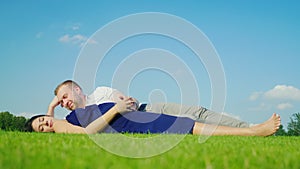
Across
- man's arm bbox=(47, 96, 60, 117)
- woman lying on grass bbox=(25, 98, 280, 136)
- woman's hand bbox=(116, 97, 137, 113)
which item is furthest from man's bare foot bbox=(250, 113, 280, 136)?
man's arm bbox=(47, 96, 60, 117)

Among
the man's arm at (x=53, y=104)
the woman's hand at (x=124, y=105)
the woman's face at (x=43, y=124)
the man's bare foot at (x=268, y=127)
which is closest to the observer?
the woman's hand at (x=124, y=105)

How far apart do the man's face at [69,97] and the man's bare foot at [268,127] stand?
362cm

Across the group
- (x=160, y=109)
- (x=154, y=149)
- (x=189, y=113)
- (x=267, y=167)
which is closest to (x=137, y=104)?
(x=160, y=109)

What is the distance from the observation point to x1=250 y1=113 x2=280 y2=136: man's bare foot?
6959 mm

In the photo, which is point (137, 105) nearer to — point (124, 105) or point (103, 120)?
point (124, 105)

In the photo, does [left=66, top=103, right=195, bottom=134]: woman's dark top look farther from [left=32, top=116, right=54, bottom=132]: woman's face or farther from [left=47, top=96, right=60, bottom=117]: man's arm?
[left=47, top=96, right=60, bottom=117]: man's arm

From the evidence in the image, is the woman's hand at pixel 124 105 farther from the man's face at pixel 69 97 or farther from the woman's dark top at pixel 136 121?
the man's face at pixel 69 97

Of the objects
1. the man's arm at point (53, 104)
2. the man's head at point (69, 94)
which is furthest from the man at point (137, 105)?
the man's arm at point (53, 104)

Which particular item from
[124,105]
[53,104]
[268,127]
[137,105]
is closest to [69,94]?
[53,104]

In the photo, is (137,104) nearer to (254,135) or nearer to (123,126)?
(123,126)

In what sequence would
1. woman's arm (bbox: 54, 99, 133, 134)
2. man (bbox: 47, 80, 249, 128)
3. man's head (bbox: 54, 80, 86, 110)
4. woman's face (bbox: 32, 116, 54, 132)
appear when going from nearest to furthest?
1. woman's arm (bbox: 54, 99, 133, 134)
2. woman's face (bbox: 32, 116, 54, 132)
3. man (bbox: 47, 80, 249, 128)
4. man's head (bbox: 54, 80, 86, 110)

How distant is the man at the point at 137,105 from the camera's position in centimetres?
797

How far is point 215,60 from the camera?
241 inches

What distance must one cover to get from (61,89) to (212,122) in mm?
3233
